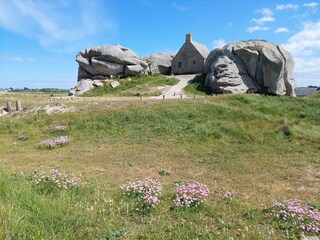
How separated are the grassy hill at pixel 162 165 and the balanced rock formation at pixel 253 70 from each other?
36.5ft

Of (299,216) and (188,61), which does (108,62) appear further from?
(299,216)

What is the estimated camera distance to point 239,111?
68.6 ft

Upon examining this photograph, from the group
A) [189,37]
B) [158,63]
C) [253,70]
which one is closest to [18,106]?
[253,70]

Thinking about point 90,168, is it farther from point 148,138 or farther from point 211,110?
point 211,110

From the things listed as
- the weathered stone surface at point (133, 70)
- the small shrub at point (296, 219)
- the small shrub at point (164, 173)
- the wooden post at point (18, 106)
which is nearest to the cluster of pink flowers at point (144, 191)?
the small shrub at point (164, 173)

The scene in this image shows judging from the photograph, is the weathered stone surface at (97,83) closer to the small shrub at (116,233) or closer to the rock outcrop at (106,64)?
the rock outcrop at (106,64)

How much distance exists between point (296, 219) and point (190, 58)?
147ft

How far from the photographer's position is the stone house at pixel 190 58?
47906 millimetres

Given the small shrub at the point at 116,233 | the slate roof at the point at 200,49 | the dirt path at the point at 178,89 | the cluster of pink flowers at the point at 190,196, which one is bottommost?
the small shrub at the point at 116,233

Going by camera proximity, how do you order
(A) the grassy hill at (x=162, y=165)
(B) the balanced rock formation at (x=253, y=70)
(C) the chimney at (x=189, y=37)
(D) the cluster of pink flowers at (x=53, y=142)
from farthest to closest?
(C) the chimney at (x=189, y=37), (B) the balanced rock formation at (x=253, y=70), (D) the cluster of pink flowers at (x=53, y=142), (A) the grassy hill at (x=162, y=165)

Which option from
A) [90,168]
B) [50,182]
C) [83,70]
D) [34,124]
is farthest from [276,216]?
[83,70]

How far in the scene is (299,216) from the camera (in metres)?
6.33

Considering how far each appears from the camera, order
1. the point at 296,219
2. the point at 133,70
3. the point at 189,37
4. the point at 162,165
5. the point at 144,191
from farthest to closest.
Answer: the point at 189,37 < the point at 133,70 < the point at 162,165 < the point at 144,191 < the point at 296,219

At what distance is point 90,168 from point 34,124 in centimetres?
1076
